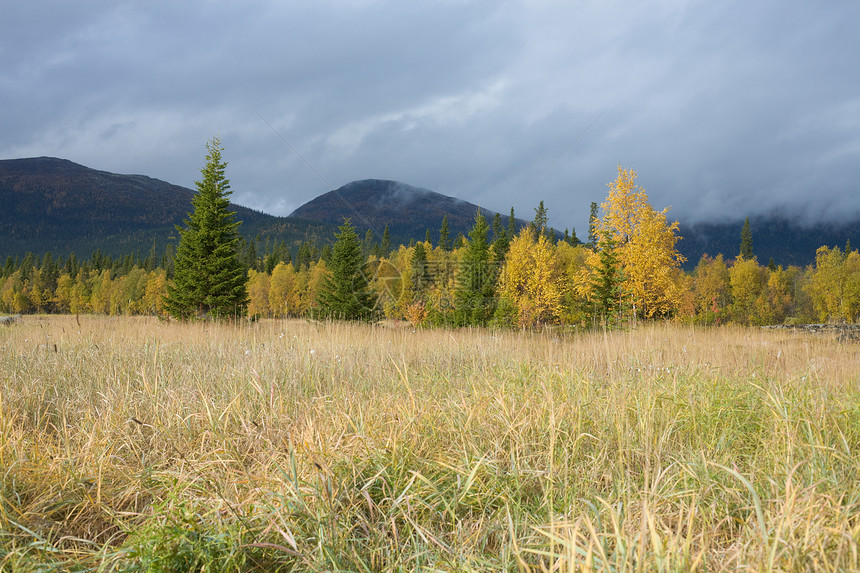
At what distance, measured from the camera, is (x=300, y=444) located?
9.11 feet

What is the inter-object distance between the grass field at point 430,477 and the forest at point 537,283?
21.9 ft

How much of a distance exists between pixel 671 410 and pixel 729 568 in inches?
76.8

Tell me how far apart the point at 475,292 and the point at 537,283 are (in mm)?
4816

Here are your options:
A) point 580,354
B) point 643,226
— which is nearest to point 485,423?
point 580,354

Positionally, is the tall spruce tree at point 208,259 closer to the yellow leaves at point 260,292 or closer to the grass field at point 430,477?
the grass field at point 430,477

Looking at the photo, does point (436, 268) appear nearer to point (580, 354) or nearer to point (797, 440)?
point (580, 354)

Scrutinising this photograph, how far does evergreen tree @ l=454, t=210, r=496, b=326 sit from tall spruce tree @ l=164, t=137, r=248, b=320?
1387 centimetres

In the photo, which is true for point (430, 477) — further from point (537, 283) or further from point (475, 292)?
point (475, 292)

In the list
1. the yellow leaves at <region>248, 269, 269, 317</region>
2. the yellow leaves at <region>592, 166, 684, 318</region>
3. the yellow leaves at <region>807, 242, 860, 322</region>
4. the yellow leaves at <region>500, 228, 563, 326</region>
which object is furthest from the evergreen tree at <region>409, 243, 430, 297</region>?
the yellow leaves at <region>807, 242, 860, 322</region>

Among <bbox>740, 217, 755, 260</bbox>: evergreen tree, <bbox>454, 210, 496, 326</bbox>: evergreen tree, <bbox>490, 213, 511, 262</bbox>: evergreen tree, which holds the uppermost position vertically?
<bbox>740, 217, 755, 260</bbox>: evergreen tree

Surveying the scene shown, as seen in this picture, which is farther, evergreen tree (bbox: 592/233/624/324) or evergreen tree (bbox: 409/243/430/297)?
evergreen tree (bbox: 409/243/430/297)

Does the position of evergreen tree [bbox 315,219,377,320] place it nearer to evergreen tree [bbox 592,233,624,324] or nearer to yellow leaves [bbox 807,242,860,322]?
evergreen tree [bbox 592,233,624,324]

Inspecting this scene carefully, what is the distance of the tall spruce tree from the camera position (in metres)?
23.5

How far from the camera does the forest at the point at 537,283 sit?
64.6 feet
